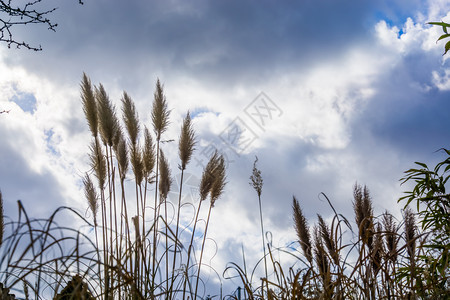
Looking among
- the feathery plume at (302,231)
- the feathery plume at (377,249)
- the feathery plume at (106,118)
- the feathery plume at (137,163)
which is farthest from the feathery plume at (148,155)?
the feathery plume at (377,249)

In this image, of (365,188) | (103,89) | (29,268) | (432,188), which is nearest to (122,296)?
(29,268)

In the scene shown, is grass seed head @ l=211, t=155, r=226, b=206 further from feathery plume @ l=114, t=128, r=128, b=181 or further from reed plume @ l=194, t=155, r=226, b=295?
feathery plume @ l=114, t=128, r=128, b=181

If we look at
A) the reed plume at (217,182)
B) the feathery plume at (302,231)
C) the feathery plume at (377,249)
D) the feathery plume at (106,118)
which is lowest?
the feathery plume at (377,249)

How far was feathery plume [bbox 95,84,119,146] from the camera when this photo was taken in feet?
12.0

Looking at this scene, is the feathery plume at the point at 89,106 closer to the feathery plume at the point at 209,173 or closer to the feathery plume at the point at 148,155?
the feathery plume at the point at 148,155

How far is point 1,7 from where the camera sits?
178 inches

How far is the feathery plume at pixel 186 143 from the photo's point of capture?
13.1ft

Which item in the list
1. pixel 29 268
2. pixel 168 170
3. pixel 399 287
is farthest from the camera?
pixel 168 170

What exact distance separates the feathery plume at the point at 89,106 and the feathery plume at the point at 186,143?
0.75m

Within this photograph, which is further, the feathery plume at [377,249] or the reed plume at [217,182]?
the reed plume at [217,182]

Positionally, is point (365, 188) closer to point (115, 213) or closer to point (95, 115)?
point (115, 213)

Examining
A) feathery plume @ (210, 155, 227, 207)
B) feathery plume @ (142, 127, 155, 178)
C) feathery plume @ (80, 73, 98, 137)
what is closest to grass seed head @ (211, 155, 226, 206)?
feathery plume @ (210, 155, 227, 207)

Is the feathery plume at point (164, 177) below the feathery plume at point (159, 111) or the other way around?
below

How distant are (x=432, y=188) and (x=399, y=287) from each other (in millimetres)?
1649
